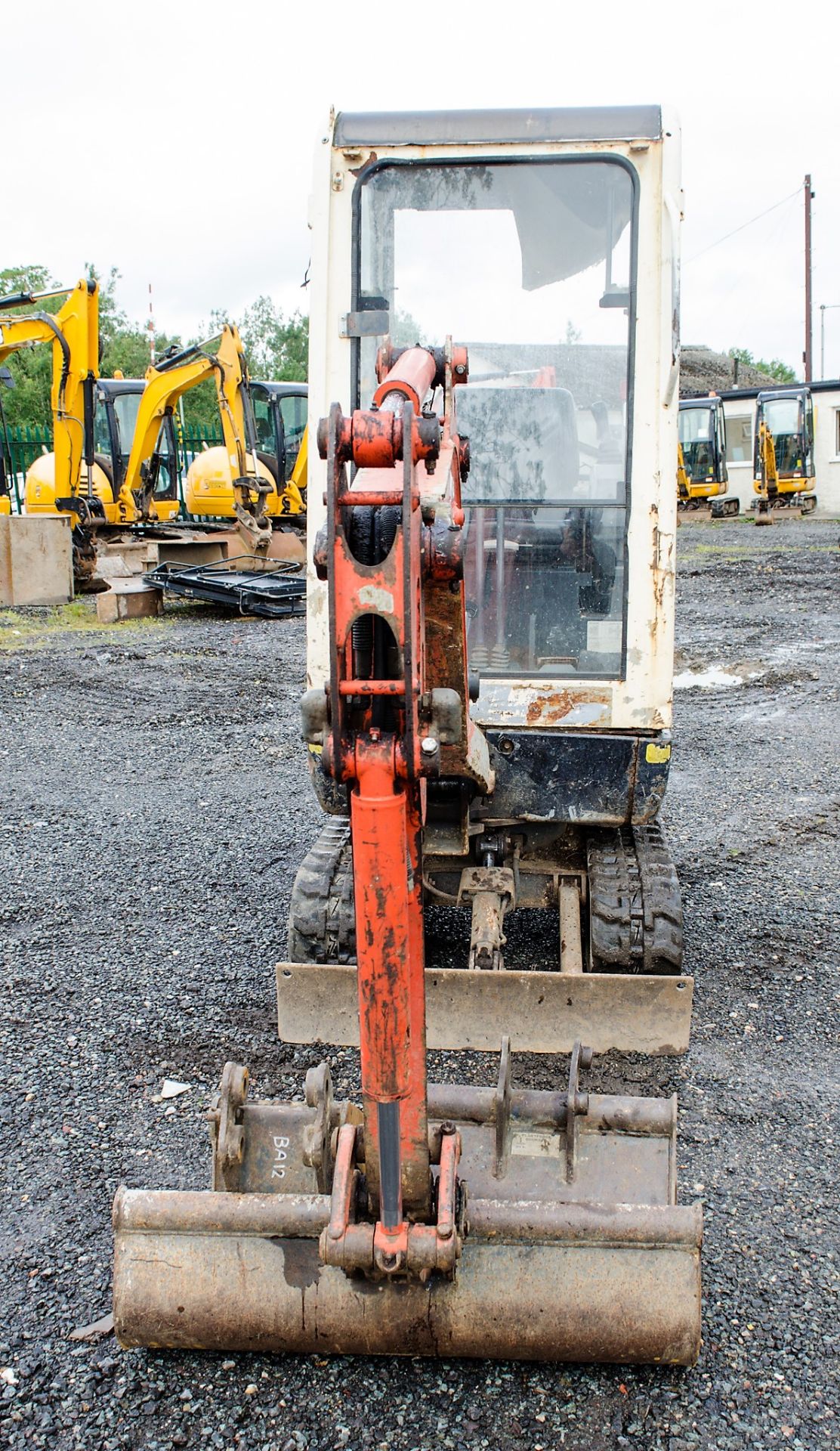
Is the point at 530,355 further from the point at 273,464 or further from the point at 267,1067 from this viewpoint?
the point at 273,464

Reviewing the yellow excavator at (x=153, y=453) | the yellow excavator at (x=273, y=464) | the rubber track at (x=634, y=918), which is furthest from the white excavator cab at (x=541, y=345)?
the yellow excavator at (x=273, y=464)

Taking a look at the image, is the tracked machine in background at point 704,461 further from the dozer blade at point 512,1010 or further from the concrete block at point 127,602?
the dozer blade at point 512,1010

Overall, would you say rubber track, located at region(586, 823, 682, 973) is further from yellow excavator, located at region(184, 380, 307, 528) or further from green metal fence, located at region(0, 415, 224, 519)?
green metal fence, located at region(0, 415, 224, 519)

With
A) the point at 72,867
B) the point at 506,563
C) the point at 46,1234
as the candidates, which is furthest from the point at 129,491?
the point at 46,1234

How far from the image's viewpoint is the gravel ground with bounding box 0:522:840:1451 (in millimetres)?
2232

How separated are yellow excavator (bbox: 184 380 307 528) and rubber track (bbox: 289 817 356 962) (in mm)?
13956

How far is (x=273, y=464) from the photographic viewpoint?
1762 cm

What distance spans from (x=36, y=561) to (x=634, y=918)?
11591mm

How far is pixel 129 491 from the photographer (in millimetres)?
15828

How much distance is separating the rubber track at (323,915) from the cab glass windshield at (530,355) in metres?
0.83

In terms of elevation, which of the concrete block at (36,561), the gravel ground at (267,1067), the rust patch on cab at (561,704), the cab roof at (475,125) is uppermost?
the cab roof at (475,125)

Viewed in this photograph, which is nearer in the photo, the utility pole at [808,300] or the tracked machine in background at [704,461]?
the tracked machine in background at [704,461]

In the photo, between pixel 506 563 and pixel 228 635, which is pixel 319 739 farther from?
pixel 228 635

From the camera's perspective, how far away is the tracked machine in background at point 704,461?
2928cm
